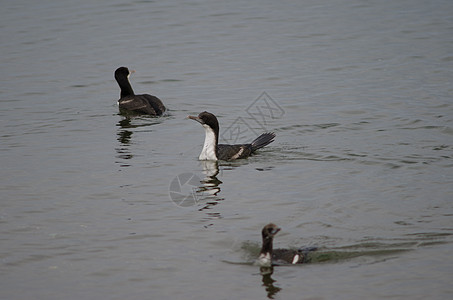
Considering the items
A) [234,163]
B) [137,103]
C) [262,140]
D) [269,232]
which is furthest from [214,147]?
[269,232]

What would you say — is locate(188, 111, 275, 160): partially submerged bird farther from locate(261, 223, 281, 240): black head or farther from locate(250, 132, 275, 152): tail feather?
locate(261, 223, 281, 240): black head

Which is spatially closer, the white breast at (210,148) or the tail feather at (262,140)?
the white breast at (210,148)

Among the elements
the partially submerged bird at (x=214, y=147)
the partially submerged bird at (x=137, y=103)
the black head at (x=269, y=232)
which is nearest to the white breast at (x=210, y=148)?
the partially submerged bird at (x=214, y=147)

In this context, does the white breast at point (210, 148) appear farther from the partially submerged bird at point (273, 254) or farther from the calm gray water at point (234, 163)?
the partially submerged bird at point (273, 254)

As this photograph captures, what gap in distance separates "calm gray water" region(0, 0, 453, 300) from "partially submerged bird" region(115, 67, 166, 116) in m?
0.38

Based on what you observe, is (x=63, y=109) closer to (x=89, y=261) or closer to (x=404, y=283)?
(x=89, y=261)

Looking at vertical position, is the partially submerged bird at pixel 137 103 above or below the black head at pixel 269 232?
below

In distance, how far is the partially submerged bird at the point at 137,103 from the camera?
18047 mm

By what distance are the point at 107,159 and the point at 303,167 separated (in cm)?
394

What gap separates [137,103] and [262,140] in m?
4.36

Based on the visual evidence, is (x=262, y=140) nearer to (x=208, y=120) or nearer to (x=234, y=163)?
(x=234, y=163)

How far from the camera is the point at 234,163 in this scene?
1444cm

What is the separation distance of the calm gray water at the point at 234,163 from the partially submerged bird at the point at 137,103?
38cm

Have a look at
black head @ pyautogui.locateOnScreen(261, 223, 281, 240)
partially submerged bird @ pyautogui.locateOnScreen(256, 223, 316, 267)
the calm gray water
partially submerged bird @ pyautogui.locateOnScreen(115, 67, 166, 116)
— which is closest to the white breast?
the calm gray water
